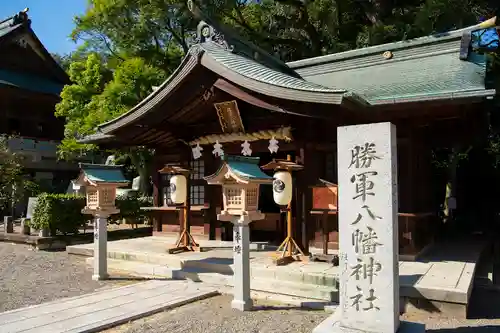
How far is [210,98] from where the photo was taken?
10.3 m

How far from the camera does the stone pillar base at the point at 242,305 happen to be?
6.74 m

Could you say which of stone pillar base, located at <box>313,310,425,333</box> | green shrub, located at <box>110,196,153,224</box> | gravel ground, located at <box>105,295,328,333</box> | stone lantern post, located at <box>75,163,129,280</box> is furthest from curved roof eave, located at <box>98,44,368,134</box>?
green shrub, located at <box>110,196,153,224</box>

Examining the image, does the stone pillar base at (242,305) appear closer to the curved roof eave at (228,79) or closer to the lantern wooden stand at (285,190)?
the lantern wooden stand at (285,190)

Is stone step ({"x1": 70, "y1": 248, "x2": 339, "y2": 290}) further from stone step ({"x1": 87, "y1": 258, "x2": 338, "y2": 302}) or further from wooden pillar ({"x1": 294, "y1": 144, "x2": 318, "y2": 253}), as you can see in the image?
wooden pillar ({"x1": 294, "y1": 144, "x2": 318, "y2": 253})

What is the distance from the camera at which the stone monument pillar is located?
4.86 m

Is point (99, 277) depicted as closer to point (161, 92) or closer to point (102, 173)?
point (102, 173)

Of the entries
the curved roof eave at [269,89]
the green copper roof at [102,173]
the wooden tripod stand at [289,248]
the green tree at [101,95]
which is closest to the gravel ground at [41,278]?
the green copper roof at [102,173]

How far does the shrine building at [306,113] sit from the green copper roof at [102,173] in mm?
1910

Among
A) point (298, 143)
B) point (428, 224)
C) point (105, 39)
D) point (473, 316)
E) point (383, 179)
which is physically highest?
point (105, 39)

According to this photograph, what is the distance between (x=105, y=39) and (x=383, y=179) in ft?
63.3

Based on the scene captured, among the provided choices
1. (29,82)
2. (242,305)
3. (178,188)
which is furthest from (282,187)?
(29,82)

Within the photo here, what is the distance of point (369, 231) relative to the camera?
16.3 ft

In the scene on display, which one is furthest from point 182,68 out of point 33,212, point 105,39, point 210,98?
point 105,39

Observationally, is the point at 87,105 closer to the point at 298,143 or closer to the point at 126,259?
the point at 126,259
